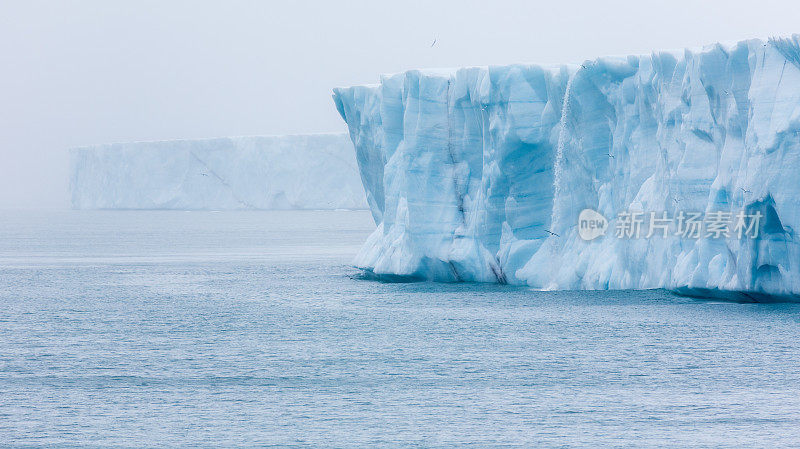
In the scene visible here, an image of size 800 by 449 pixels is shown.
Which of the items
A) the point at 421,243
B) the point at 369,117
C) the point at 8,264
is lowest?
the point at 8,264

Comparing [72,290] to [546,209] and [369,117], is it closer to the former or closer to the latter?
[369,117]

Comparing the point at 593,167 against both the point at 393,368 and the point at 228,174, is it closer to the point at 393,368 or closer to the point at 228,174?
the point at 393,368

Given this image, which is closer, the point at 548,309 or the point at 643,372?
the point at 643,372

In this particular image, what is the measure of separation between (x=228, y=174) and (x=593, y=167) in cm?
4647

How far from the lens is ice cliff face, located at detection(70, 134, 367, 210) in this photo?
204ft

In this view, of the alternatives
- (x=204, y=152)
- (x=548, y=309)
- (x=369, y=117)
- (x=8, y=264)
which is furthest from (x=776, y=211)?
(x=204, y=152)

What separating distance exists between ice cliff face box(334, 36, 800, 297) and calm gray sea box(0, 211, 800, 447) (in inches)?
22.6

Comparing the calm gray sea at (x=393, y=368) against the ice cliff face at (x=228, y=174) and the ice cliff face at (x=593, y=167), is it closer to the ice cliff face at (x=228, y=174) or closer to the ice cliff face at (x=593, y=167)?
the ice cliff face at (x=593, y=167)

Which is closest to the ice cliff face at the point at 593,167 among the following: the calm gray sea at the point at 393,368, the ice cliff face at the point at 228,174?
the calm gray sea at the point at 393,368

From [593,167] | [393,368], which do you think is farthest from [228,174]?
[393,368]

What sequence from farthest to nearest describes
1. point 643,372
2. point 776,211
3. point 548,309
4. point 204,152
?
point 204,152
point 548,309
point 776,211
point 643,372

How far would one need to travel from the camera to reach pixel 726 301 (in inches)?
705

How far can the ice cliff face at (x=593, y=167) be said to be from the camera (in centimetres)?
1587

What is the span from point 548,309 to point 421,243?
3813 millimetres
